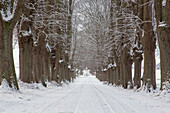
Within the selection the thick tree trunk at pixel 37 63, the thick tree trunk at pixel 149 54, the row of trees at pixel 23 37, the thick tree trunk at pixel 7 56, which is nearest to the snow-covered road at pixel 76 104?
the thick tree trunk at pixel 7 56

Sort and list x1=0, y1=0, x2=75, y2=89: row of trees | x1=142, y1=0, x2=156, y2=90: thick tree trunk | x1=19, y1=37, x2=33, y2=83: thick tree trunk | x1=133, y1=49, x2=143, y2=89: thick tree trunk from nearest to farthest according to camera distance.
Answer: x1=0, y1=0, x2=75, y2=89: row of trees → x1=19, y1=37, x2=33, y2=83: thick tree trunk → x1=142, y1=0, x2=156, y2=90: thick tree trunk → x1=133, y1=49, x2=143, y2=89: thick tree trunk

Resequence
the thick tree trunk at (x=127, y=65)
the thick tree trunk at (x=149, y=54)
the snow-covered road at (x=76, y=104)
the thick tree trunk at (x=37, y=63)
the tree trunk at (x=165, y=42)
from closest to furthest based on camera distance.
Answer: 1. the snow-covered road at (x=76, y=104)
2. the tree trunk at (x=165, y=42)
3. the thick tree trunk at (x=149, y=54)
4. the thick tree trunk at (x=37, y=63)
5. the thick tree trunk at (x=127, y=65)

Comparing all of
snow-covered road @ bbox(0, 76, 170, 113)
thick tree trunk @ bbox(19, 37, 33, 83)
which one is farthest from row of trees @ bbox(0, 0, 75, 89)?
snow-covered road @ bbox(0, 76, 170, 113)

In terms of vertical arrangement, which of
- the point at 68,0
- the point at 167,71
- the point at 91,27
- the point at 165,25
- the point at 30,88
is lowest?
the point at 30,88

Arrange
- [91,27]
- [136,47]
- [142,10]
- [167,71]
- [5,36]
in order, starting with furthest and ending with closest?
[91,27]
[136,47]
[142,10]
[167,71]
[5,36]

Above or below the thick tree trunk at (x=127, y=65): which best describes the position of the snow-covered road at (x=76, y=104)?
below

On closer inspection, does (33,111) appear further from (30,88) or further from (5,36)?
(30,88)

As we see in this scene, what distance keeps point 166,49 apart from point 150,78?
3.91 meters

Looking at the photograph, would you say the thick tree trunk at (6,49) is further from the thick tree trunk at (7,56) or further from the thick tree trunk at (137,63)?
the thick tree trunk at (137,63)

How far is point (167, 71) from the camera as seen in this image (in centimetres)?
1093

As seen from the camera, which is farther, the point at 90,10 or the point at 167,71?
the point at 90,10

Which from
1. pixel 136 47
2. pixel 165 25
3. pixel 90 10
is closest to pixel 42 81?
pixel 136 47

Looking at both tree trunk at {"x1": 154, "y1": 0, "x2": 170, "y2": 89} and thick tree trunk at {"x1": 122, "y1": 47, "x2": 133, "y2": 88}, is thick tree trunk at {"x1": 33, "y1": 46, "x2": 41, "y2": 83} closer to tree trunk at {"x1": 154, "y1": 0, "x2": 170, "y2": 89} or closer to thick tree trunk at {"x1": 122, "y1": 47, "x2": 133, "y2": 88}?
thick tree trunk at {"x1": 122, "y1": 47, "x2": 133, "y2": 88}

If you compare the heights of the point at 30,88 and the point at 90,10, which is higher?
the point at 90,10
